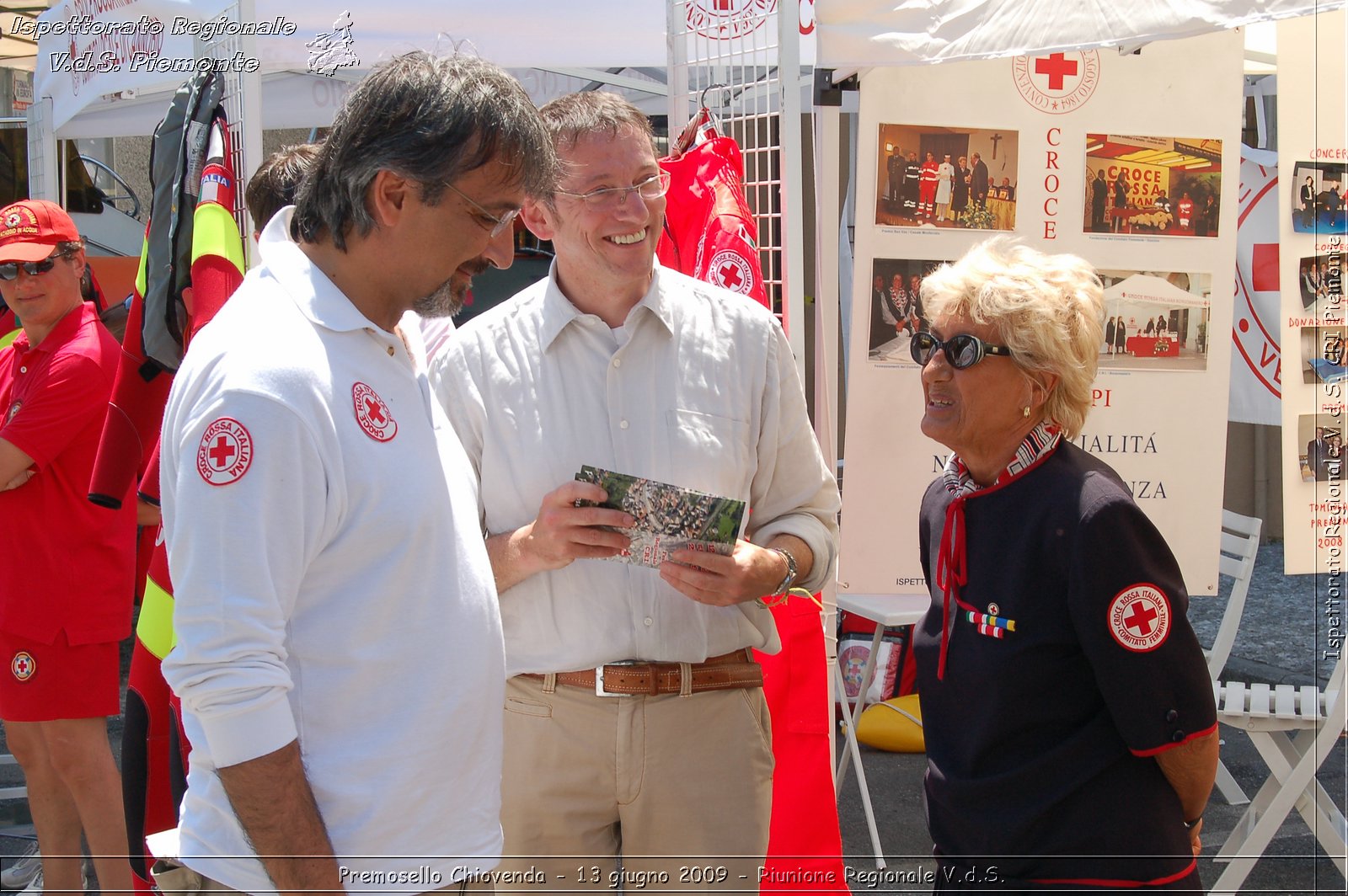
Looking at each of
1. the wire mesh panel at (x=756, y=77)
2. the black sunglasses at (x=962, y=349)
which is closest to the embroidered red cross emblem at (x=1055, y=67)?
the wire mesh panel at (x=756, y=77)

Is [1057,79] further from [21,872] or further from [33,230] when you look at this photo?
[21,872]

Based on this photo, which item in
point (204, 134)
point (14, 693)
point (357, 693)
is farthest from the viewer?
point (14, 693)

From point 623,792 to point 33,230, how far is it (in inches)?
129

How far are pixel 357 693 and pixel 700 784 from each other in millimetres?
928

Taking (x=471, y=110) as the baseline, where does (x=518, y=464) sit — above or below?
below

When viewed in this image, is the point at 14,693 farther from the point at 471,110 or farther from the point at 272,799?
the point at 471,110

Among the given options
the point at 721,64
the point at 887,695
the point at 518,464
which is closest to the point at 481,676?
the point at 518,464

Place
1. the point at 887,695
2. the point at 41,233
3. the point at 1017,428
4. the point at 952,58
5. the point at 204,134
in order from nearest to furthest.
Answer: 1. the point at 1017,428
2. the point at 952,58
3. the point at 204,134
4. the point at 41,233
5. the point at 887,695

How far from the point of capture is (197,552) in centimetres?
131

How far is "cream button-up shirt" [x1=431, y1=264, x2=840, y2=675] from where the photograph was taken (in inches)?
84.8

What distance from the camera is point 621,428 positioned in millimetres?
2207

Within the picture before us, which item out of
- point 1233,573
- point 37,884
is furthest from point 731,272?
point 37,884

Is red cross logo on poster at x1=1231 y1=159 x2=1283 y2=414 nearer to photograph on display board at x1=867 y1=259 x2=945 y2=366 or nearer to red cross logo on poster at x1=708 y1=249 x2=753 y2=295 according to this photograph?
photograph on display board at x1=867 y1=259 x2=945 y2=366

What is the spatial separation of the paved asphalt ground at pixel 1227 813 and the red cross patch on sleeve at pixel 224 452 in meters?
2.56
